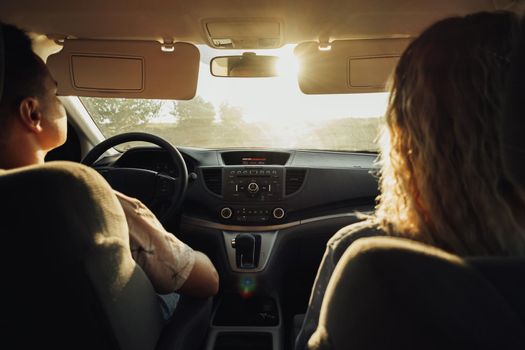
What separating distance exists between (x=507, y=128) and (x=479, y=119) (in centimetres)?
12

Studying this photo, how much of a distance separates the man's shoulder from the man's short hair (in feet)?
3.90

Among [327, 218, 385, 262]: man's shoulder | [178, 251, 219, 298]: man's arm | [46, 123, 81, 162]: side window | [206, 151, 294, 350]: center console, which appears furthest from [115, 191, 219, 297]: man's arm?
[46, 123, 81, 162]: side window

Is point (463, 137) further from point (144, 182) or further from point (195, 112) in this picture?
point (195, 112)

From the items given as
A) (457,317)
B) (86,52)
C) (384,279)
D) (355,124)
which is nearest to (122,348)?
(384,279)

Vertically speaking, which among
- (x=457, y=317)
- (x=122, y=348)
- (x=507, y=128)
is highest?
(x=507, y=128)

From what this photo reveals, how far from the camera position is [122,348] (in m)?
1.43

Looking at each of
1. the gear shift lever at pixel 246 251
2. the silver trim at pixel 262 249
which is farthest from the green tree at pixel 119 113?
the gear shift lever at pixel 246 251

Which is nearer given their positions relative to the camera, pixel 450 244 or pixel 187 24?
pixel 450 244

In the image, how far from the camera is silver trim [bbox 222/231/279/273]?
12.1ft

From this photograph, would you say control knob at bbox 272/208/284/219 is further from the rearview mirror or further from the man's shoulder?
the man's shoulder

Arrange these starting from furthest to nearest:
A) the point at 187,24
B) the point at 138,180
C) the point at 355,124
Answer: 1. the point at 355,124
2. the point at 138,180
3. the point at 187,24

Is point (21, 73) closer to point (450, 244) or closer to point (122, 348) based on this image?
point (122, 348)

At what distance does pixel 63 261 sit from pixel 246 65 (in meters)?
2.22

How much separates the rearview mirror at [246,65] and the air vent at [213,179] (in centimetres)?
93
